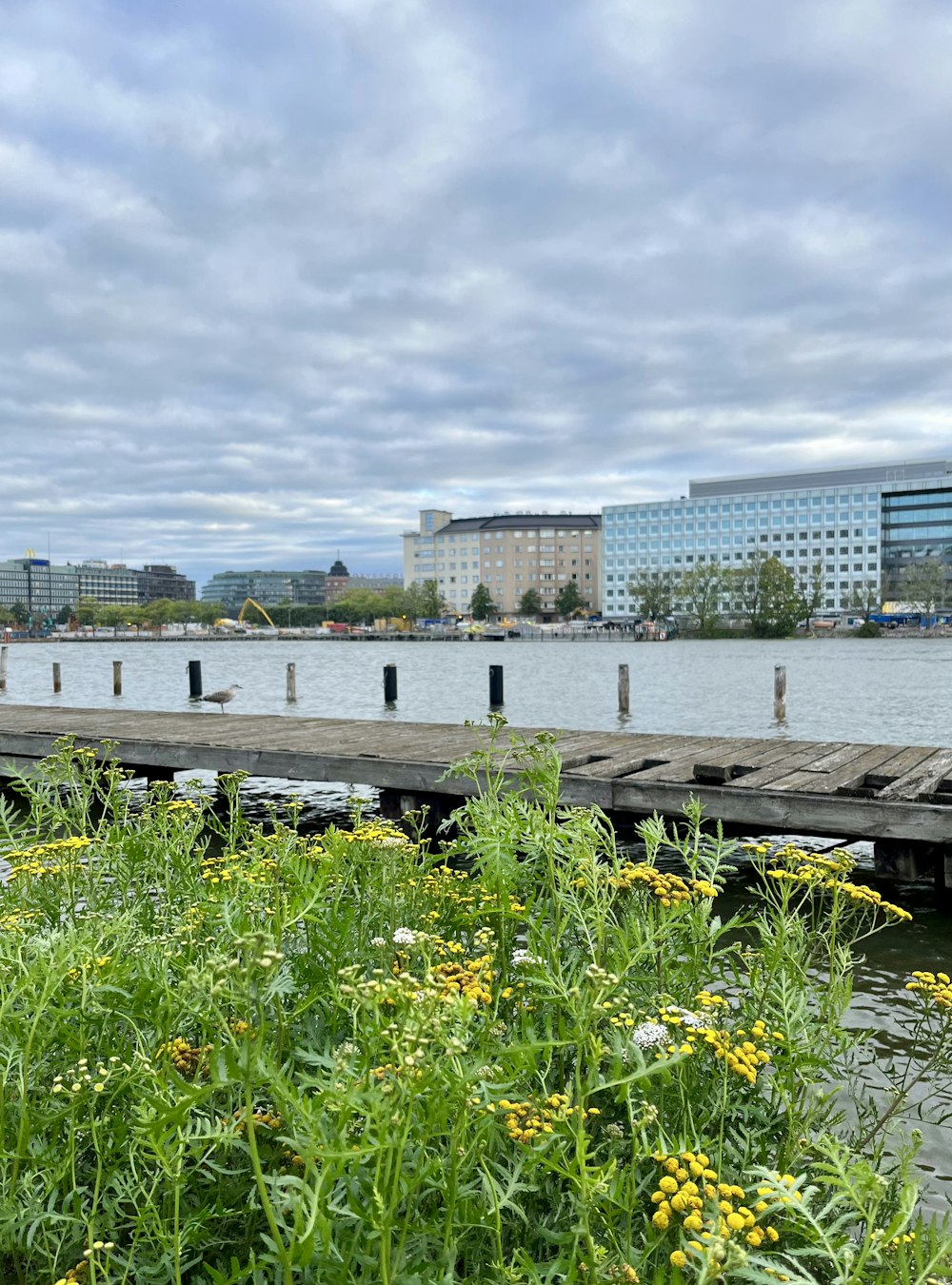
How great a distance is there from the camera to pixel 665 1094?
3.17 meters

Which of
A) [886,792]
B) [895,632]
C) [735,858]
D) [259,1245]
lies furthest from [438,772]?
[895,632]

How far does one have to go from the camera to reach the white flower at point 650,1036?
9.09 feet

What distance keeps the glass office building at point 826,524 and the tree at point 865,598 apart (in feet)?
2.35

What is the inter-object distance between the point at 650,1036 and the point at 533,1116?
0.45 metres

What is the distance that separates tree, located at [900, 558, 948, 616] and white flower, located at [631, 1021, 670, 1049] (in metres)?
157

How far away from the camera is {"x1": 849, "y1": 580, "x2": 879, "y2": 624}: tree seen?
153500 mm

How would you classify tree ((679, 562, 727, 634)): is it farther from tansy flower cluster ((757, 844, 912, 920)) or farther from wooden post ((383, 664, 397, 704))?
tansy flower cluster ((757, 844, 912, 920))

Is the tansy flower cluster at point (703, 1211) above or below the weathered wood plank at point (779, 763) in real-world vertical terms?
above

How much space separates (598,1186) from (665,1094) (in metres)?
1.23

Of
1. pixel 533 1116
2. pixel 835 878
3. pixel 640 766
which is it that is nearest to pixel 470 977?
pixel 533 1116

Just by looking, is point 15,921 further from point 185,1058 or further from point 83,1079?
point 83,1079

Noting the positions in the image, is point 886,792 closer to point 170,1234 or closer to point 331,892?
point 331,892

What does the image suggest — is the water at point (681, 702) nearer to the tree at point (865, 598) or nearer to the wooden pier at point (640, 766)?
the wooden pier at point (640, 766)

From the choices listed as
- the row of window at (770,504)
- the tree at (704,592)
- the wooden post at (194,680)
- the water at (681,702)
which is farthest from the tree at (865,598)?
the wooden post at (194,680)
